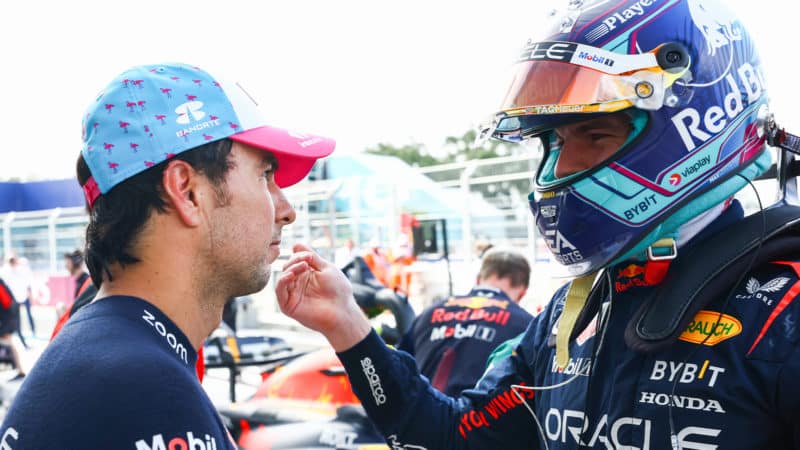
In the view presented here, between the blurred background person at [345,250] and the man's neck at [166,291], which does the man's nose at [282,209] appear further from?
the blurred background person at [345,250]

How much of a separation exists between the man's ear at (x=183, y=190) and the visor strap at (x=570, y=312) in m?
0.88

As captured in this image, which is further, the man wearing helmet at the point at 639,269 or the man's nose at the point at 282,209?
the man's nose at the point at 282,209

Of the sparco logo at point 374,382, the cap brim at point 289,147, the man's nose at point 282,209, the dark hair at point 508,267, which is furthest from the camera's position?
the dark hair at point 508,267

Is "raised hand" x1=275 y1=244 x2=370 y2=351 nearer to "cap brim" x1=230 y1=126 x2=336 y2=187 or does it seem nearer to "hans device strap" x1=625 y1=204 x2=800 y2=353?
"cap brim" x1=230 y1=126 x2=336 y2=187

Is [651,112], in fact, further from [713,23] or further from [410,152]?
[410,152]

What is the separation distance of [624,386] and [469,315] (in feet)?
8.64

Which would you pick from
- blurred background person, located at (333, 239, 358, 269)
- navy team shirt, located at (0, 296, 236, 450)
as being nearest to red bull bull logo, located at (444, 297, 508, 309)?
navy team shirt, located at (0, 296, 236, 450)

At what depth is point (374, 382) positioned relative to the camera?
6.45ft

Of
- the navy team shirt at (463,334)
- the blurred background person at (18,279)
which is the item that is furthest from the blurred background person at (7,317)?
the navy team shirt at (463,334)

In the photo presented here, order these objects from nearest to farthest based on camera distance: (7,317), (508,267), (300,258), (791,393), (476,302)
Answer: (791,393) → (300,258) → (476,302) → (508,267) → (7,317)

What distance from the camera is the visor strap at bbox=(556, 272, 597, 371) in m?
1.77

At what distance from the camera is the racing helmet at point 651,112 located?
5.54 ft

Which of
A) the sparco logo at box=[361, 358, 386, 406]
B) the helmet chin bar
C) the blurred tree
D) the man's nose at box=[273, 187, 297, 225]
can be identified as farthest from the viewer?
the blurred tree

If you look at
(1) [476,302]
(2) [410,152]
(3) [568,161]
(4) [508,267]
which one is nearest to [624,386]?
(3) [568,161]
